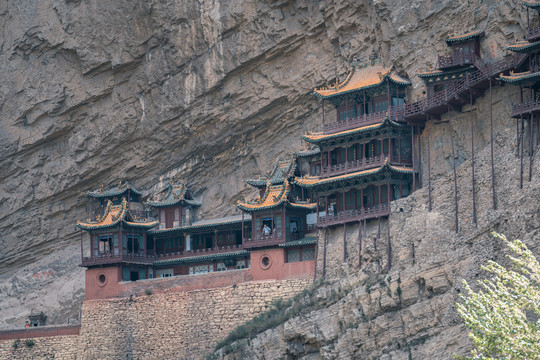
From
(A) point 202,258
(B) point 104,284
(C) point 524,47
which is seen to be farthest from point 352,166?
(B) point 104,284

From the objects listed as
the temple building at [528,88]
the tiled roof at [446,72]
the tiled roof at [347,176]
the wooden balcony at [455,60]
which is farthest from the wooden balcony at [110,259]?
the temple building at [528,88]

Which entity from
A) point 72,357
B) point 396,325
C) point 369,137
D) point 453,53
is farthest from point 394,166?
point 72,357

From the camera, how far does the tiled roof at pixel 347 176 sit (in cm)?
5712

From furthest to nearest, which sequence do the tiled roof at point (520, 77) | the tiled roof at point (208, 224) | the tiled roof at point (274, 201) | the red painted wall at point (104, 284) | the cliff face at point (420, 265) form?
the tiled roof at point (208, 224), the red painted wall at point (104, 284), the tiled roof at point (274, 201), the tiled roof at point (520, 77), the cliff face at point (420, 265)

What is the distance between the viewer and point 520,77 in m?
50.3

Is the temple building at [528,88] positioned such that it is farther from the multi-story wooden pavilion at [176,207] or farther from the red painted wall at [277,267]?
the multi-story wooden pavilion at [176,207]

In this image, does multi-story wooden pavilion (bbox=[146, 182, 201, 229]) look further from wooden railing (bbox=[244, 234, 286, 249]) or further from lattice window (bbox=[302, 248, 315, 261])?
lattice window (bbox=[302, 248, 315, 261])

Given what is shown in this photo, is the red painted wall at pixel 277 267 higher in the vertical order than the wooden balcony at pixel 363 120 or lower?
lower

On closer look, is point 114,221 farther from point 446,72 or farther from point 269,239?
point 446,72

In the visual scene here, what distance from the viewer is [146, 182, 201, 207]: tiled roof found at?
228 feet

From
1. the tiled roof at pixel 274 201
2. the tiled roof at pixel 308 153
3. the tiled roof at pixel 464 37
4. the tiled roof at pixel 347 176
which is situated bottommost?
the tiled roof at pixel 274 201

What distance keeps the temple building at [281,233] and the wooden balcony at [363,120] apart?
3877 millimetres

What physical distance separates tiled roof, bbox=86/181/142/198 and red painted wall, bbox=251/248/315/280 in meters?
13.5

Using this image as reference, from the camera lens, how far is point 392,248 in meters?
54.5
